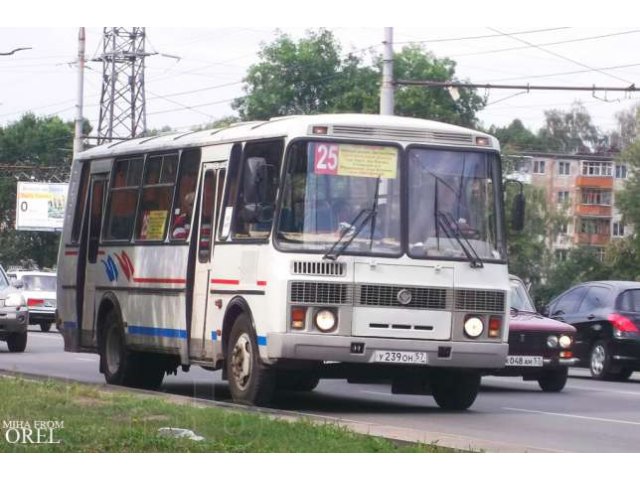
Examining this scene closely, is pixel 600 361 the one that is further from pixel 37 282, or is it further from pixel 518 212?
pixel 37 282

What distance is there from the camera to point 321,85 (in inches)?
2275

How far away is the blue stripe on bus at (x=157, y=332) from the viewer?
19.0 metres

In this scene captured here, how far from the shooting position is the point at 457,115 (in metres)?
78.0

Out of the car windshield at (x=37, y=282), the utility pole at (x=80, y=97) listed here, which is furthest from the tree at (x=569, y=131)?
the car windshield at (x=37, y=282)

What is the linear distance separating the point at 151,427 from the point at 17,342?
19.4 metres

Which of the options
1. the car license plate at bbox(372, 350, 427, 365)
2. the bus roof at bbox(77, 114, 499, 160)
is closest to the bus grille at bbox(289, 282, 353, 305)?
the car license plate at bbox(372, 350, 427, 365)

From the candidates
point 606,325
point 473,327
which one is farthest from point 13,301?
point 473,327

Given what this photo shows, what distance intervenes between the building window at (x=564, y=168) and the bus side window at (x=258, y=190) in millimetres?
118389

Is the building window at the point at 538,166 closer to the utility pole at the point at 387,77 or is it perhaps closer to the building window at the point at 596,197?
the building window at the point at 596,197

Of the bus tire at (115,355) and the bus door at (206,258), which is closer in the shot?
the bus door at (206,258)

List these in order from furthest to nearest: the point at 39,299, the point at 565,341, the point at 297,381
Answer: the point at 39,299, the point at 565,341, the point at 297,381

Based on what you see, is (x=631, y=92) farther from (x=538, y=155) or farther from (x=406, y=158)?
(x=538, y=155)

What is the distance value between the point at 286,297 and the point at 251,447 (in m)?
5.14

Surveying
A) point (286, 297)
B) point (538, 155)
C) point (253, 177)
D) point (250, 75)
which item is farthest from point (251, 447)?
point (538, 155)
